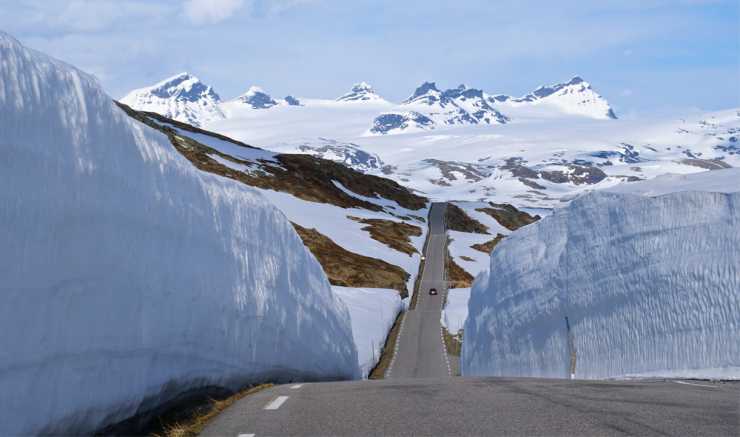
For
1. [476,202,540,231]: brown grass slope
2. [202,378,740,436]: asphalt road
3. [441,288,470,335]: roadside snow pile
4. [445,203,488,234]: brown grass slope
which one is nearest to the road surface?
[202,378,740,436]: asphalt road

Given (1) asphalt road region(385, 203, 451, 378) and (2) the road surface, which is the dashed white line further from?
(2) the road surface

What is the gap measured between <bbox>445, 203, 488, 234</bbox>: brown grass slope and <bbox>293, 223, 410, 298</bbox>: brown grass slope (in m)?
54.0

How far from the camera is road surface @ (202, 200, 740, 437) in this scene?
794 centimetres

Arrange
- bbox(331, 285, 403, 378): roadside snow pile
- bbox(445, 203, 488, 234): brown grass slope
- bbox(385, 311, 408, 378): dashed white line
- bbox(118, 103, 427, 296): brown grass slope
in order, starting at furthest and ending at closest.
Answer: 1. bbox(445, 203, 488, 234): brown grass slope
2. bbox(118, 103, 427, 296): brown grass slope
3. bbox(385, 311, 408, 378): dashed white line
4. bbox(331, 285, 403, 378): roadside snow pile

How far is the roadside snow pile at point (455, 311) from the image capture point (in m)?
70.8

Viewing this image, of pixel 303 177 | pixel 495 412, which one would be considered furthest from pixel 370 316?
pixel 303 177

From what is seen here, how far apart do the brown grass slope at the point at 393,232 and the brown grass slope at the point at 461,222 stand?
1776 centimetres

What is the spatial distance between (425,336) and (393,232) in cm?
5701

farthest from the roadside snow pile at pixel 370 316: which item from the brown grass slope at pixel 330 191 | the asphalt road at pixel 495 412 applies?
the asphalt road at pixel 495 412

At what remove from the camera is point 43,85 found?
8664mm

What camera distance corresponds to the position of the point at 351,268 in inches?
3433

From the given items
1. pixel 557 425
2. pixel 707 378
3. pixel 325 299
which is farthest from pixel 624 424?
pixel 325 299

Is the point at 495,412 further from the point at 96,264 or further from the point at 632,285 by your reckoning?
the point at 632,285

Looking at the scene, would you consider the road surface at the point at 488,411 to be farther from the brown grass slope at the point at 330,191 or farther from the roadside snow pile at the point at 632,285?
the brown grass slope at the point at 330,191
